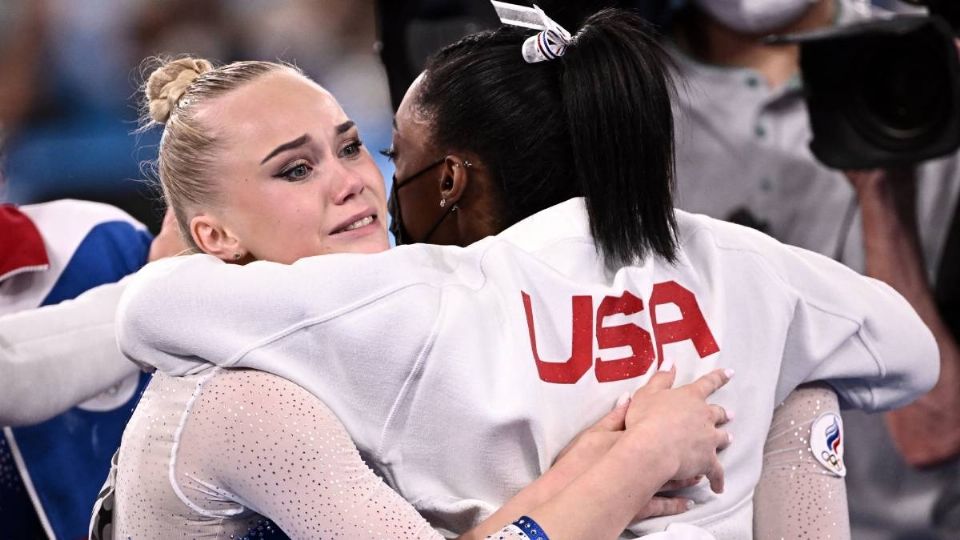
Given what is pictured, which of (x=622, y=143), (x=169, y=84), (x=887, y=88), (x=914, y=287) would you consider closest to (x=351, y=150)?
(x=169, y=84)

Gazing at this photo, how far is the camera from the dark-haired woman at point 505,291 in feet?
3.88

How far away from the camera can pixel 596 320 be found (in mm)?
1276

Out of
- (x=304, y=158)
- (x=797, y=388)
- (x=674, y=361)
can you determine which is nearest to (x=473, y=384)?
(x=674, y=361)

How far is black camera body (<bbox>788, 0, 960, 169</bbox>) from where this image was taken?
2607 millimetres

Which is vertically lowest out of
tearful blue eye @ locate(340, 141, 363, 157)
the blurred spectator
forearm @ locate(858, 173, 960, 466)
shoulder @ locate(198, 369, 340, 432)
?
forearm @ locate(858, 173, 960, 466)

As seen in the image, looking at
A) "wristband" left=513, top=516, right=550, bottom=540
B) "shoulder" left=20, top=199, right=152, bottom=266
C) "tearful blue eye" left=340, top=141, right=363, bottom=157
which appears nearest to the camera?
"wristband" left=513, top=516, right=550, bottom=540

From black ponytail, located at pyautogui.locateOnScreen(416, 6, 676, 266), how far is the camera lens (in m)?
1.39

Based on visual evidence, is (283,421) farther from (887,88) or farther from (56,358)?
(887,88)

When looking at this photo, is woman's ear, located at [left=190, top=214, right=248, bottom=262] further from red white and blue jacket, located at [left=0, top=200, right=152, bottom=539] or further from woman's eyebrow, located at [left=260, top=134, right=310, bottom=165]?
red white and blue jacket, located at [left=0, top=200, right=152, bottom=539]

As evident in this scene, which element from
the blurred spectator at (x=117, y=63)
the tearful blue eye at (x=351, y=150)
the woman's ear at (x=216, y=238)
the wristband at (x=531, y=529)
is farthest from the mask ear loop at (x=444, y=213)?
the blurred spectator at (x=117, y=63)

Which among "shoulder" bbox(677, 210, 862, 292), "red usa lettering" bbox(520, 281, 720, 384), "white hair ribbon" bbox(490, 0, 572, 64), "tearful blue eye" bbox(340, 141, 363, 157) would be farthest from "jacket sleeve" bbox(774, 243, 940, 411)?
"tearful blue eye" bbox(340, 141, 363, 157)

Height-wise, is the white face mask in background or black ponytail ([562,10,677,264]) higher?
black ponytail ([562,10,677,264])

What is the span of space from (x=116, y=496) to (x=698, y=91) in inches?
78.9

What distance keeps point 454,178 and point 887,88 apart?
1.63 m
